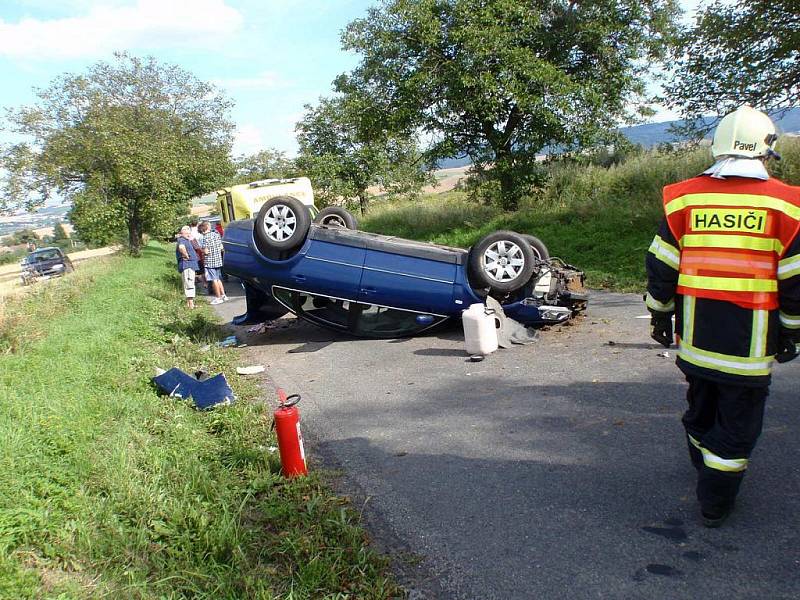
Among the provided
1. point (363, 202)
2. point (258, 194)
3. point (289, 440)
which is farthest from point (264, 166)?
point (289, 440)

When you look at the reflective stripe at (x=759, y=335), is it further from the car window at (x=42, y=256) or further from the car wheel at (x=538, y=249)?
the car window at (x=42, y=256)

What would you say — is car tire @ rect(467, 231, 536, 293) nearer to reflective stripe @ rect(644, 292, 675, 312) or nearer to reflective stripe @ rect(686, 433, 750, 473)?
reflective stripe @ rect(644, 292, 675, 312)

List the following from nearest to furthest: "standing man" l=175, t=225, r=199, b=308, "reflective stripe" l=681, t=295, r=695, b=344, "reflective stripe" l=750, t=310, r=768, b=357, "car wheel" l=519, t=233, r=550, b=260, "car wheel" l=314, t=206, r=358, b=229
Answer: "reflective stripe" l=750, t=310, r=768, b=357 → "reflective stripe" l=681, t=295, r=695, b=344 → "car wheel" l=519, t=233, r=550, b=260 → "car wheel" l=314, t=206, r=358, b=229 → "standing man" l=175, t=225, r=199, b=308

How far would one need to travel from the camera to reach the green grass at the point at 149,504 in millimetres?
2863

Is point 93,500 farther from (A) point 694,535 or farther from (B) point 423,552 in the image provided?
(A) point 694,535

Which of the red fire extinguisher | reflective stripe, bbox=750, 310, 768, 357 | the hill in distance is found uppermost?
the hill in distance

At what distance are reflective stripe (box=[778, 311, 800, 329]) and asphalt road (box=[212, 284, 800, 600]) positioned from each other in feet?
3.06

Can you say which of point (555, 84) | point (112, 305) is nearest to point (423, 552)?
point (112, 305)

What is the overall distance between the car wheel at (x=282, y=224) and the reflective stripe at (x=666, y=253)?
16.5ft

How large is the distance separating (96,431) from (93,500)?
3.59 feet

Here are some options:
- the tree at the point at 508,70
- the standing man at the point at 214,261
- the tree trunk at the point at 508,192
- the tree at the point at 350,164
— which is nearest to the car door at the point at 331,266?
the standing man at the point at 214,261

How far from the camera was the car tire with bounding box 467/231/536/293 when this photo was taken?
730cm

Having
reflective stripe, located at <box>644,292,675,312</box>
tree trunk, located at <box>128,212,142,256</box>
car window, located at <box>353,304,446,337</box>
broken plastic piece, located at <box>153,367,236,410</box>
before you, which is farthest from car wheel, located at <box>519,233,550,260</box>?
tree trunk, located at <box>128,212,142,256</box>

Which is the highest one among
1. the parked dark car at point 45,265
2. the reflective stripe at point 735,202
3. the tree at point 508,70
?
the tree at point 508,70
